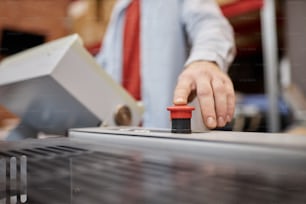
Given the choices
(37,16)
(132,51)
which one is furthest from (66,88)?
(37,16)

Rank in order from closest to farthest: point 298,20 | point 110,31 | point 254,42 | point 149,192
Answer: point 149,192 → point 110,31 → point 298,20 → point 254,42

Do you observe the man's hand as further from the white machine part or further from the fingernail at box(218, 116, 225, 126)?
the white machine part

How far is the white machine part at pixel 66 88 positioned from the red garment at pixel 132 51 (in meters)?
0.49

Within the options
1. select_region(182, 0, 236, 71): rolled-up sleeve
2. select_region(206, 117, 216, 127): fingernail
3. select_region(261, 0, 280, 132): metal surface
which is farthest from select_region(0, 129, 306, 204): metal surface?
select_region(261, 0, 280, 132): metal surface

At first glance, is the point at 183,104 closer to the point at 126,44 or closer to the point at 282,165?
the point at 282,165

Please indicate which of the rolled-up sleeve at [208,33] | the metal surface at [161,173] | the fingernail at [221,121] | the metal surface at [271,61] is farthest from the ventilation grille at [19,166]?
the metal surface at [271,61]

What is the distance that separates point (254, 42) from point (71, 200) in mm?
1831

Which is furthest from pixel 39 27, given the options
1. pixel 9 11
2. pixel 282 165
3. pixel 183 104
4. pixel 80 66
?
pixel 282 165

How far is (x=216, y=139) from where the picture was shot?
0.41 meters

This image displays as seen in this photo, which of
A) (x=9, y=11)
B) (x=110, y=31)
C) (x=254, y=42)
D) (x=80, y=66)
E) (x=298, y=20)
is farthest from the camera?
(x=9, y=11)

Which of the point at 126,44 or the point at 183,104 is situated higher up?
the point at 126,44

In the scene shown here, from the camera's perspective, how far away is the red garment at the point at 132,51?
1.33 metres

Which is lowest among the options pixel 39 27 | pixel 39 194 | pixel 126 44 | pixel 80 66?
pixel 39 194

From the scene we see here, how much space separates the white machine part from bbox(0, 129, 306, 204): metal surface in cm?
22
